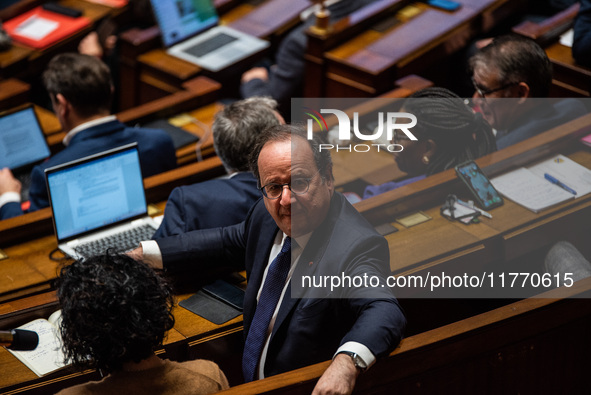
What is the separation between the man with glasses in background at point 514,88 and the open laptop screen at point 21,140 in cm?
195

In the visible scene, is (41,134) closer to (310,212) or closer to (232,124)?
(232,124)

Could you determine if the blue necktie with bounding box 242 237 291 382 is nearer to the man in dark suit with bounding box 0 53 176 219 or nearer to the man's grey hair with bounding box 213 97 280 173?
the man's grey hair with bounding box 213 97 280 173

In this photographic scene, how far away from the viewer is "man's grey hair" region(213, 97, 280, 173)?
2461 millimetres

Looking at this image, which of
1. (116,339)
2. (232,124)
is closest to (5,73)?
(232,124)

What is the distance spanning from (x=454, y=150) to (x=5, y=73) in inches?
112

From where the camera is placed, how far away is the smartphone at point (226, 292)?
2.17 m

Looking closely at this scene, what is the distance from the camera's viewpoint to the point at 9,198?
2.97 m

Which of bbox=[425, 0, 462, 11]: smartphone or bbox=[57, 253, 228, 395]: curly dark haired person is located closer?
bbox=[57, 253, 228, 395]: curly dark haired person

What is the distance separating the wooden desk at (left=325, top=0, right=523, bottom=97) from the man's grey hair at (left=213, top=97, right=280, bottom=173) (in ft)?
4.62

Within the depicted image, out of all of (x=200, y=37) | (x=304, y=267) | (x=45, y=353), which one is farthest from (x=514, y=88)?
(x=200, y=37)

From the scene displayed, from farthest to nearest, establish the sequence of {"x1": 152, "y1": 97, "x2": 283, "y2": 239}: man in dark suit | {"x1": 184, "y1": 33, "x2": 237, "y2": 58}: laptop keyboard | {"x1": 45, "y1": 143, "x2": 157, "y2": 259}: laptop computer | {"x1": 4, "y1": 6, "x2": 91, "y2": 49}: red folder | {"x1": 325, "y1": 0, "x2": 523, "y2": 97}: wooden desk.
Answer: {"x1": 4, "y1": 6, "x2": 91, "y2": 49}: red folder, {"x1": 184, "y1": 33, "x2": 237, "y2": 58}: laptop keyboard, {"x1": 325, "y1": 0, "x2": 523, "y2": 97}: wooden desk, {"x1": 45, "y1": 143, "x2": 157, "y2": 259}: laptop computer, {"x1": 152, "y1": 97, "x2": 283, "y2": 239}: man in dark suit

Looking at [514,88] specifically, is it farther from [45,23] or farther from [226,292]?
[45,23]

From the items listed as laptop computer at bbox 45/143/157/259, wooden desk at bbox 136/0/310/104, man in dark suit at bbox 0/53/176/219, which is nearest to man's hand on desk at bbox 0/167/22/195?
man in dark suit at bbox 0/53/176/219

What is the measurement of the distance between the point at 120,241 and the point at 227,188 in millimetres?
490
